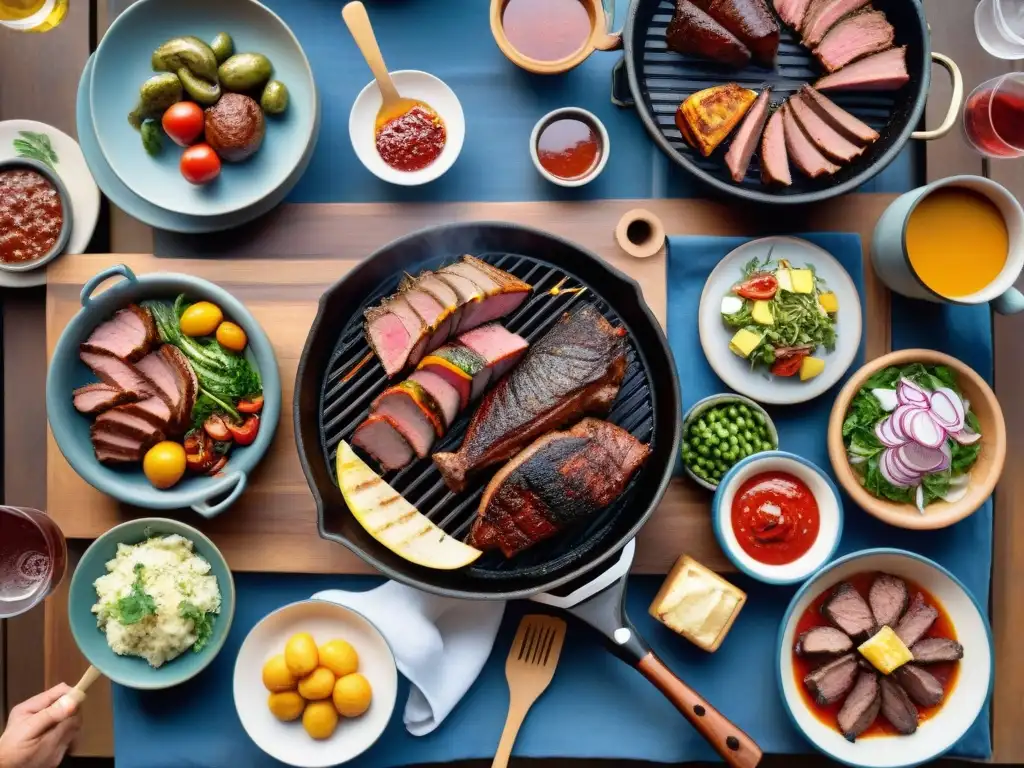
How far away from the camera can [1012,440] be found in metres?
3.34

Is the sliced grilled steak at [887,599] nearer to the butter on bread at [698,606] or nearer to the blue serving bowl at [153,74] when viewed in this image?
the butter on bread at [698,606]

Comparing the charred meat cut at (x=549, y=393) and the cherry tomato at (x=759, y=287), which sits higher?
the cherry tomato at (x=759, y=287)

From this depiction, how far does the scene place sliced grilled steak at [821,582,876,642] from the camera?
3.05 meters

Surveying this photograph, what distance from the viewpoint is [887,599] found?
3.08 meters

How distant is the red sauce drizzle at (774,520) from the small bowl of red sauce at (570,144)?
1430 millimetres

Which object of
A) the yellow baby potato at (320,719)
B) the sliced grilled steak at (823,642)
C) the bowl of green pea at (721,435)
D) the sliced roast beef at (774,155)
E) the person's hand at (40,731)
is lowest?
the person's hand at (40,731)

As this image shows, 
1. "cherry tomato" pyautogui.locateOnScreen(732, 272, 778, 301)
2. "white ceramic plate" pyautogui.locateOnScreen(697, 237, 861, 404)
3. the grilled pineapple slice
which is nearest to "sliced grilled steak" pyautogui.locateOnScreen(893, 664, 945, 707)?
"white ceramic plate" pyautogui.locateOnScreen(697, 237, 861, 404)

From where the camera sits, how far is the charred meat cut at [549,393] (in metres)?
2.86

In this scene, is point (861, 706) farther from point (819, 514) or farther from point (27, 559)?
point (27, 559)

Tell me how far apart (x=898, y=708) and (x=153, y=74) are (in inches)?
153

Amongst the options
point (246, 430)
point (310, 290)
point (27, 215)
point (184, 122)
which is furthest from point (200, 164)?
point (246, 430)

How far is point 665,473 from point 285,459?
58.6 inches

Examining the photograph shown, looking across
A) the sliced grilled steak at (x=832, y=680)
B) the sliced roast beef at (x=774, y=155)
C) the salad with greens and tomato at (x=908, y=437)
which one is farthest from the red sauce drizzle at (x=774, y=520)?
the sliced roast beef at (x=774, y=155)

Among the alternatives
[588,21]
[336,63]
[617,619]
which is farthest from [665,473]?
[336,63]
